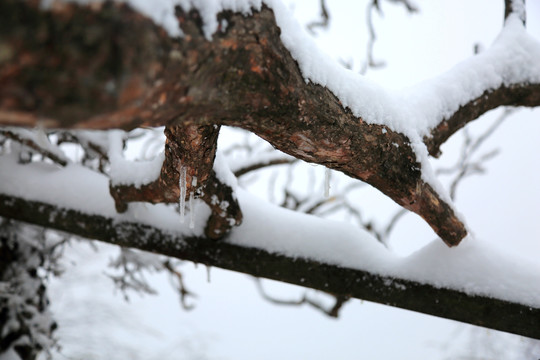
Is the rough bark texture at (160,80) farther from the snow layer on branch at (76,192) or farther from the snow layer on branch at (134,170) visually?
the snow layer on branch at (76,192)

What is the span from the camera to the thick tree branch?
5.81 feet

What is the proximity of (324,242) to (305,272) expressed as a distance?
161 mm

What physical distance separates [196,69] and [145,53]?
0.43 ft

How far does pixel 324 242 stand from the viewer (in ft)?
6.32

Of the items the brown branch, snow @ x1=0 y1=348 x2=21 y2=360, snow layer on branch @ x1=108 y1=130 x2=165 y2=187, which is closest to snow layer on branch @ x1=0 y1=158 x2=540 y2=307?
snow layer on branch @ x1=108 y1=130 x2=165 y2=187

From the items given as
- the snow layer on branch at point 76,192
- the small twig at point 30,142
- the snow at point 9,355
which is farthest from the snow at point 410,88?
the snow at point 9,355

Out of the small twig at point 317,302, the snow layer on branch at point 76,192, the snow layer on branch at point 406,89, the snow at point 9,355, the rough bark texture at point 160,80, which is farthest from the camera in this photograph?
the snow at point 9,355

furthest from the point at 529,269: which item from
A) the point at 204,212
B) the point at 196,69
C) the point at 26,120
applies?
the point at 26,120

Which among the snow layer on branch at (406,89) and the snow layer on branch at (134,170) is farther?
the snow layer on branch at (134,170)

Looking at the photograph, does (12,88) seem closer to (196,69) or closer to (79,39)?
(79,39)

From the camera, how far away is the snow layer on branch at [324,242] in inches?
70.2

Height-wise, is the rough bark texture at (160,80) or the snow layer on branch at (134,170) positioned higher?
the rough bark texture at (160,80)

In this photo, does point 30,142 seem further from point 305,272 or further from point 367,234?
point 367,234

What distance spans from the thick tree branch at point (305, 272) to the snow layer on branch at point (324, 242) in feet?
0.10
